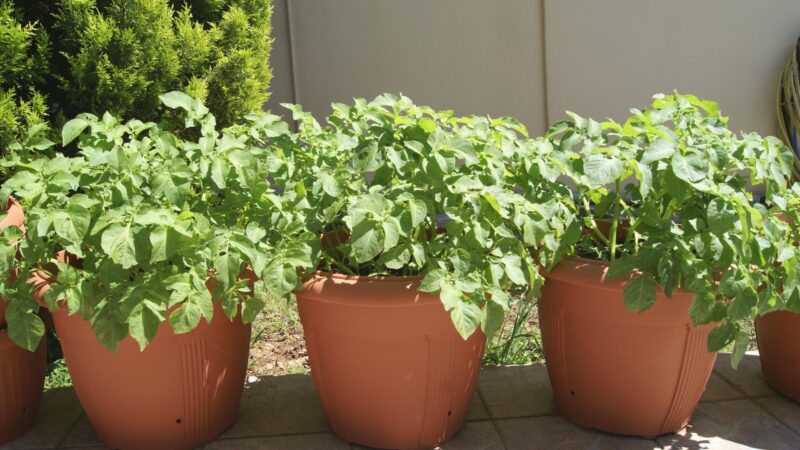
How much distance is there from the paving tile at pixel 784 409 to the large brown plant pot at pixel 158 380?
178 centimetres

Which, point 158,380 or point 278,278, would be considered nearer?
point 278,278

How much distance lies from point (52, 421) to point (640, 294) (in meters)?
1.94

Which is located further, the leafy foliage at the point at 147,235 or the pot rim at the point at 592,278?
the pot rim at the point at 592,278

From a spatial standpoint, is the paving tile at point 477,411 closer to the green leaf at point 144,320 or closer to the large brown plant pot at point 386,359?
the large brown plant pot at point 386,359

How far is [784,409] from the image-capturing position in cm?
254

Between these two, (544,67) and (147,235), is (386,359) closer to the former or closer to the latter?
(147,235)

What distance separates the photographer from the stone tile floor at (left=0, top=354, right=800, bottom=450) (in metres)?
2.35

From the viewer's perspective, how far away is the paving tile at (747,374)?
8.79ft

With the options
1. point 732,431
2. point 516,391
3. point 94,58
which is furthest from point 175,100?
point 732,431

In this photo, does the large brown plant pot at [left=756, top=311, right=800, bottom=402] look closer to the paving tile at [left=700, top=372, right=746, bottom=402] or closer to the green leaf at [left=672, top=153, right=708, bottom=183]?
the paving tile at [left=700, top=372, right=746, bottom=402]

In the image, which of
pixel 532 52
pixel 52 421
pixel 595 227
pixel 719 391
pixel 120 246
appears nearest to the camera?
pixel 120 246

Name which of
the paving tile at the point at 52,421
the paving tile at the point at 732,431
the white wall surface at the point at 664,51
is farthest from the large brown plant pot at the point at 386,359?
the white wall surface at the point at 664,51

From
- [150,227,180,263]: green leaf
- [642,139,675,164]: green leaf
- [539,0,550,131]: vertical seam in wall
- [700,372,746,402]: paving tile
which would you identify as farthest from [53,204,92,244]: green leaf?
[539,0,550,131]: vertical seam in wall

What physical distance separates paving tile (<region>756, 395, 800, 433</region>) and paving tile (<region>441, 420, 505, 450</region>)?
95 cm
